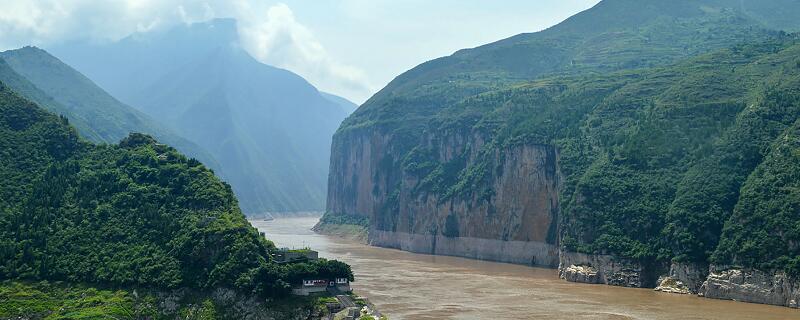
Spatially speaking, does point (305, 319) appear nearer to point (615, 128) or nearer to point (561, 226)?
point (561, 226)

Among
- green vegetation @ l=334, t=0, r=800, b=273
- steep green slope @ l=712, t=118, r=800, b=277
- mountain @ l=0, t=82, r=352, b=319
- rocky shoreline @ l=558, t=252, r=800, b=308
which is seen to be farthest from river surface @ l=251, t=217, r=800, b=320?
mountain @ l=0, t=82, r=352, b=319

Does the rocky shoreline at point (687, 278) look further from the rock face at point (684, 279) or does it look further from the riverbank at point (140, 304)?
the riverbank at point (140, 304)

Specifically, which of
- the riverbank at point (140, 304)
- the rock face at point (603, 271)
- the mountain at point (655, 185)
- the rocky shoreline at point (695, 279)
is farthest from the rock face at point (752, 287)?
the riverbank at point (140, 304)

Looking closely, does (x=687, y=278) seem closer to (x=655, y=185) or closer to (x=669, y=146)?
(x=655, y=185)

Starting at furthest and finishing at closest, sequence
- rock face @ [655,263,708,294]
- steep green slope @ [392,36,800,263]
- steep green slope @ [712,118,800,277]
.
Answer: steep green slope @ [392,36,800,263], rock face @ [655,263,708,294], steep green slope @ [712,118,800,277]

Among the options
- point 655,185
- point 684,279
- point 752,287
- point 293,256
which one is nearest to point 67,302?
point 293,256

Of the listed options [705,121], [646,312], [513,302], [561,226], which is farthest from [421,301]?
[705,121]

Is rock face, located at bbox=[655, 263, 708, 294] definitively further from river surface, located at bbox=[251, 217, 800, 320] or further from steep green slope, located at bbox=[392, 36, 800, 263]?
river surface, located at bbox=[251, 217, 800, 320]
